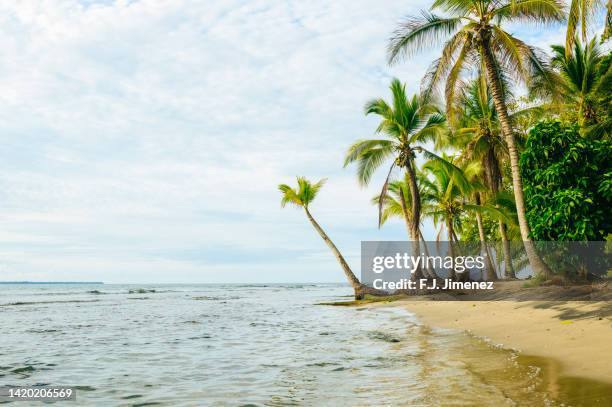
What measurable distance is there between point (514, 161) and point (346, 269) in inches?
604

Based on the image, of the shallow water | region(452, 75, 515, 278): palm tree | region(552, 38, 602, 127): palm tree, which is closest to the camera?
the shallow water

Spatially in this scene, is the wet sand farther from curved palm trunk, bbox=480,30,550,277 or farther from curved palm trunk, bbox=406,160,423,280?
curved palm trunk, bbox=406,160,423,280

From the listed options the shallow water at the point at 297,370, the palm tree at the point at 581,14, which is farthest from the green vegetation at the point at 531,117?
the shallow water at the point at 297,370

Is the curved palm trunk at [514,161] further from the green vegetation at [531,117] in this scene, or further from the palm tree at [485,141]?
the palm tree at [485,141]

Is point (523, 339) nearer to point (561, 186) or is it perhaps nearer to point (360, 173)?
point (561, 186)

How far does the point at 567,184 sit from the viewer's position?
17.4 meters

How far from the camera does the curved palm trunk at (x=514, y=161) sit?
17.8 metres

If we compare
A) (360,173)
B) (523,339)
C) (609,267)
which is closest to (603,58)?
(609,267)

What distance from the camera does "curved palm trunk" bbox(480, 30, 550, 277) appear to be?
58.3 feet

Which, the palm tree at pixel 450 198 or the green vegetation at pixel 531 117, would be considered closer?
the green vegetation at pixel 531 117

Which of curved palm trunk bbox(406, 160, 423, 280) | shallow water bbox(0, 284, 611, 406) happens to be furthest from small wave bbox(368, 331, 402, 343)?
curved palm trunk bbox(406, 160, 423, 280)

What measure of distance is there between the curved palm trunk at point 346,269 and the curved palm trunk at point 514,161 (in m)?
13.2

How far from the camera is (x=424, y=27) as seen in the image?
19.9 meters

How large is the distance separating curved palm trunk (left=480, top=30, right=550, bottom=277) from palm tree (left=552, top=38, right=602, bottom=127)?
6422 millimetres
